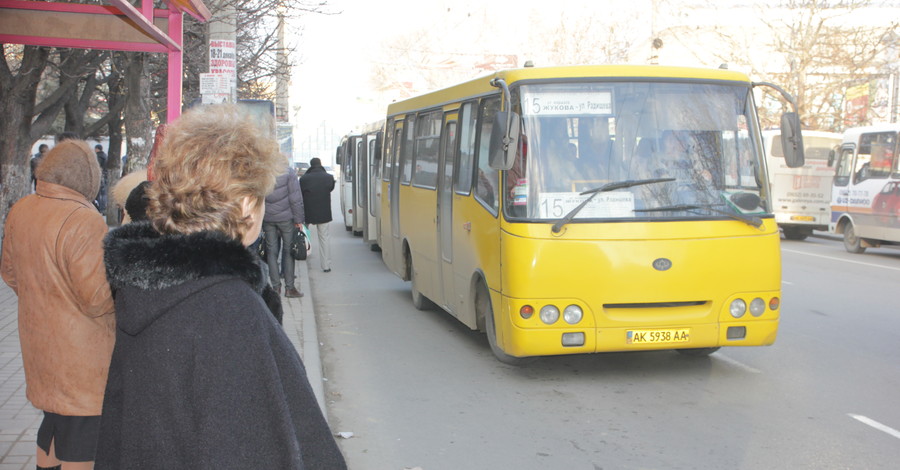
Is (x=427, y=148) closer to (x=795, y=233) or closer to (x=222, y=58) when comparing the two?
(x=222, y=58)

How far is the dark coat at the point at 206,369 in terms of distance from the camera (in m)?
2.10

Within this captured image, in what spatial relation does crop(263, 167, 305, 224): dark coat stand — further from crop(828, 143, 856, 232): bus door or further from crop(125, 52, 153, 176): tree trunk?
crop(828, 143, 856, 232): bus door

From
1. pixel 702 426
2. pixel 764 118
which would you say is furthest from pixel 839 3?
pixel 702 426

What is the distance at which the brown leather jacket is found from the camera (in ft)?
11.2

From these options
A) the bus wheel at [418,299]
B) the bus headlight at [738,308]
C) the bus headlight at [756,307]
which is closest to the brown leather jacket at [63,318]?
the bus headlight at [738,308]

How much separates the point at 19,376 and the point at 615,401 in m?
4.63

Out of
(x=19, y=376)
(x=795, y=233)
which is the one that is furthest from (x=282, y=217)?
(x=795, y=233)

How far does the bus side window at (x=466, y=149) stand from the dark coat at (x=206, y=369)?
6854 mm

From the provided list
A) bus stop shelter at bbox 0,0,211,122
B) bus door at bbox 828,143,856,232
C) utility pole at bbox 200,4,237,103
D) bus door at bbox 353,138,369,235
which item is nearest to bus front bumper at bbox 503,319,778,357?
bus stop shelter at bbox 0,0,211,122

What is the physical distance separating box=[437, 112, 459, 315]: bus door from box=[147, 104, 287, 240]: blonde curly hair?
7345 millimetres

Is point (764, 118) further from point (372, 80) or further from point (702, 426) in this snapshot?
point (372, 80)

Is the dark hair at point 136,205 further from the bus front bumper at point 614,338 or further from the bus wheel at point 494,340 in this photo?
the bus wheel at point 494,340

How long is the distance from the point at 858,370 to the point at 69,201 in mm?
7133

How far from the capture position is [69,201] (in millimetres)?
3605
